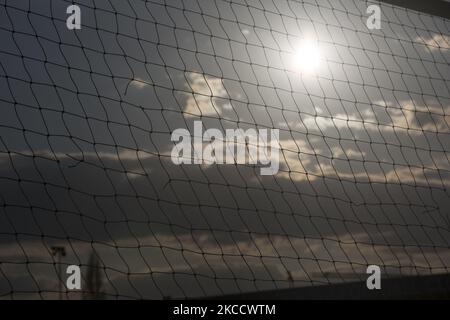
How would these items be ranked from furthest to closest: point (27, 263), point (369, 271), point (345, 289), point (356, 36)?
point (345, 289) < point (356, 36) < point (369, 271) < point (27, 263)

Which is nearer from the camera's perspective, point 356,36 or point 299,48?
point 299,48

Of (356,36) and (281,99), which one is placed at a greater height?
(356,36)
